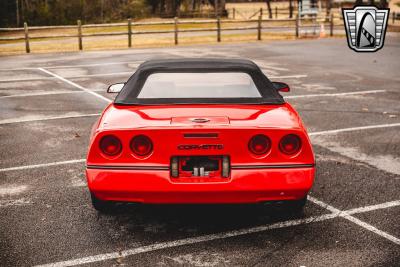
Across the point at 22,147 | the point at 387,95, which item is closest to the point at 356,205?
the point at 22,147

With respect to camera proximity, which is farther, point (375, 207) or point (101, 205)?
point (375, 207)

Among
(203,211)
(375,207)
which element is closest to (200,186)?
(203,211)

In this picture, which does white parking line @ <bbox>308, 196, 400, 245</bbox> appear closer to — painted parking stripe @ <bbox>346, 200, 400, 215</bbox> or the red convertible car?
painted parking stripe @ <bbox>346, 200, 400, 215</bbox>

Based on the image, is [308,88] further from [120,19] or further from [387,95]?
[120,19]

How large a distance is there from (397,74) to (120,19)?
41171 mm

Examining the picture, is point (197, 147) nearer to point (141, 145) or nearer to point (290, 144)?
point (141, 145)

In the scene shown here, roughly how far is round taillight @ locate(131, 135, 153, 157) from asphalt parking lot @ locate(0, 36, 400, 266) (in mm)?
695

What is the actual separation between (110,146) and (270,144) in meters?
1.16

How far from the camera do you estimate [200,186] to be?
387 centimetres

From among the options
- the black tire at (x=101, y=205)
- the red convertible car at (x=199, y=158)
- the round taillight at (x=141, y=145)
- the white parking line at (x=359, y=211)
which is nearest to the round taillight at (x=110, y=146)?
the red convertible car at (x=199, y=158)

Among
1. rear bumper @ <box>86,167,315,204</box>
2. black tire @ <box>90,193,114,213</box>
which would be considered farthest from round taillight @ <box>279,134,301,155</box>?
black tire @ <box>90,193,114,213</box>

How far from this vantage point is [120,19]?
52.5m

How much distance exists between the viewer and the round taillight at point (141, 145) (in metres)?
3.95

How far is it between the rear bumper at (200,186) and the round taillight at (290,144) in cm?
14
